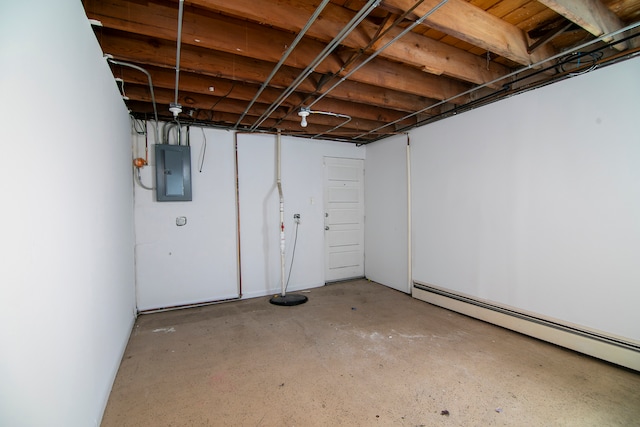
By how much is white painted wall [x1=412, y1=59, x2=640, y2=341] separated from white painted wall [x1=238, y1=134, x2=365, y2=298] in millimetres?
1901

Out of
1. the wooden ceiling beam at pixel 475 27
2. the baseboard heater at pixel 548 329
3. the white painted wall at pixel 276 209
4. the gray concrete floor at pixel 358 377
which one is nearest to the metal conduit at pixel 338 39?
the wooden ceiling beam at pixel 475 27

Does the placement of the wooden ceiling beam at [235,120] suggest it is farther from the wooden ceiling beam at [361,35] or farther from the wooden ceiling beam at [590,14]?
the wooden ceiling beam at [590,14]

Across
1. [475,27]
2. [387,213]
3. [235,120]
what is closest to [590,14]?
[475,27]

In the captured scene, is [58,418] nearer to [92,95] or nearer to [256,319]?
[92,95]

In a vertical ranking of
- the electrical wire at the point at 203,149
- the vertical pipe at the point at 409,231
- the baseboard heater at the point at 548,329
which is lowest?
the baseboard heater at the point at 548,329

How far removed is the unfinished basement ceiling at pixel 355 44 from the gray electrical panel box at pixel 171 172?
57cm

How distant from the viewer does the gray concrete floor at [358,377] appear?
1823mm

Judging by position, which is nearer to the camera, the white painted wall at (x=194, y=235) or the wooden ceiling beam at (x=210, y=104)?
the wooden ceiling beam at (x=210, y=104)

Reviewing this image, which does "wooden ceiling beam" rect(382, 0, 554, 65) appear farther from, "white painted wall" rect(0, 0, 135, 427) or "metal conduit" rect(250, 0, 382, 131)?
"white painted wall" rect(0, 0, 135, 427)

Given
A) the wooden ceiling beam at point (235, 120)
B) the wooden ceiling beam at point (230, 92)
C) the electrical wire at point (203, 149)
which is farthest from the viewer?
the electrical wire at point (203, 149)

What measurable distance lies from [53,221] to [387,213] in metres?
4.14

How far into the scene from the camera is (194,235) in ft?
12.7

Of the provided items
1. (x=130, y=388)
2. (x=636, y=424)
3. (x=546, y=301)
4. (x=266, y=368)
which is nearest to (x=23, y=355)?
(x=130, y=388)

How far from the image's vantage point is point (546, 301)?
8.86 ft
